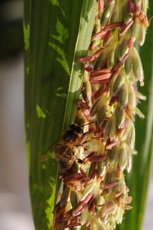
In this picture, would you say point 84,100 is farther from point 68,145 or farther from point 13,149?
point 13,149

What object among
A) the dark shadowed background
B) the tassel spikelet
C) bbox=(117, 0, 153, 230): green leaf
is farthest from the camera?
the dark shadowed background

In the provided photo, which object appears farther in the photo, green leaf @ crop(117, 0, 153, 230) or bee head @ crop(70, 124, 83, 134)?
green leaf @ crop(117, 0, 153, 230)

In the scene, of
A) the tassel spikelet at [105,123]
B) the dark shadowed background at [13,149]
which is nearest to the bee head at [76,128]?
the tassel spikelet at [105,123]

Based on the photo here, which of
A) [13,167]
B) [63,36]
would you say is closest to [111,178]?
[63,36]

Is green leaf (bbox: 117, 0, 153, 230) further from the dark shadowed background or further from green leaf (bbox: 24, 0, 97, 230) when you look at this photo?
the dark shadowed background

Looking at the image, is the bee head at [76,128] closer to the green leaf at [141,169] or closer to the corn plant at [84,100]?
the corn plant at [84,100]

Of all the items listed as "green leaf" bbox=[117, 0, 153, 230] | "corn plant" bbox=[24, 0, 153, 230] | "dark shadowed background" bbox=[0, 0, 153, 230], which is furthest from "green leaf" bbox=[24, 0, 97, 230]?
"dark shadowed background" bbox=[0, 0, 153, 230]

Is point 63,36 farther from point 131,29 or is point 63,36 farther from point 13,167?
point 13,167

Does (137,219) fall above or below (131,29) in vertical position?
below
